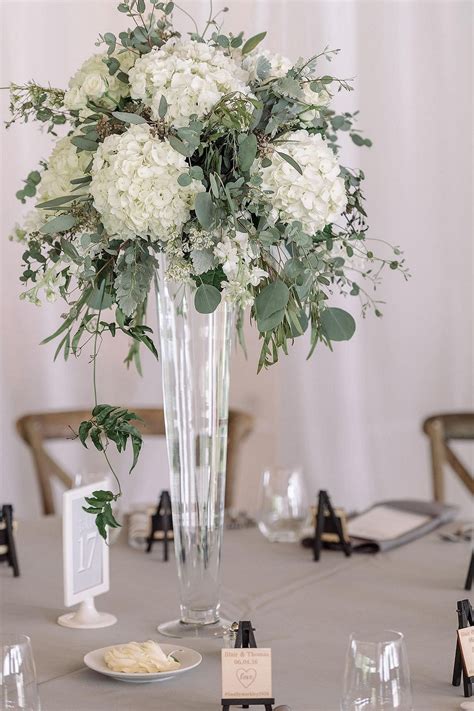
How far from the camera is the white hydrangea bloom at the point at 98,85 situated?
1.27 metres

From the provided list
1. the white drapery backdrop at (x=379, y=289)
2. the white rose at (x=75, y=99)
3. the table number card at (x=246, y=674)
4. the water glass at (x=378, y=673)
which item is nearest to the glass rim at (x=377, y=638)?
the water glass at (x=378, y=673)

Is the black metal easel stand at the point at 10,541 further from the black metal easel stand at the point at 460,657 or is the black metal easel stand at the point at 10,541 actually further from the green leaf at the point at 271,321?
the black metal easel stand at the point at 460,657

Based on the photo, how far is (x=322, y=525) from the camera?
191 centimetres

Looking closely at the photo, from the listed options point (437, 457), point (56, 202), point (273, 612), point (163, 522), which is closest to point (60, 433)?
point (163, 522)

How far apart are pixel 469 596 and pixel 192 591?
1.73ft

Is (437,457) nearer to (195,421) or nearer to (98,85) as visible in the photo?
(195,421)

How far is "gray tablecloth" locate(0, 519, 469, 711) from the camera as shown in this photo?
1212 millimetres

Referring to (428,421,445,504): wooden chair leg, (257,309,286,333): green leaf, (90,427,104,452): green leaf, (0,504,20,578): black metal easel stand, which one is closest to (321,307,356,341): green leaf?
(257,309,286,333): green leaf

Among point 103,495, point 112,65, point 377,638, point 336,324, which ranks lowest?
point 377,638

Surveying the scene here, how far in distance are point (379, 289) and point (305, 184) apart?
229 centimetres

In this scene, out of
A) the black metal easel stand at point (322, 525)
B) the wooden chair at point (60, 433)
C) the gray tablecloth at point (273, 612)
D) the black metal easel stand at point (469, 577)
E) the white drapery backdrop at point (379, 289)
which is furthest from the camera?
the white drapery backdrop at point (379, 289)

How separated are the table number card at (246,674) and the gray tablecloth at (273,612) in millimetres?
60

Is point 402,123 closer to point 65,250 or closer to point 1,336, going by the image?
point 1,336

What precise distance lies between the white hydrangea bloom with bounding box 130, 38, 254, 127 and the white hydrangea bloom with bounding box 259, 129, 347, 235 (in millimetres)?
105
